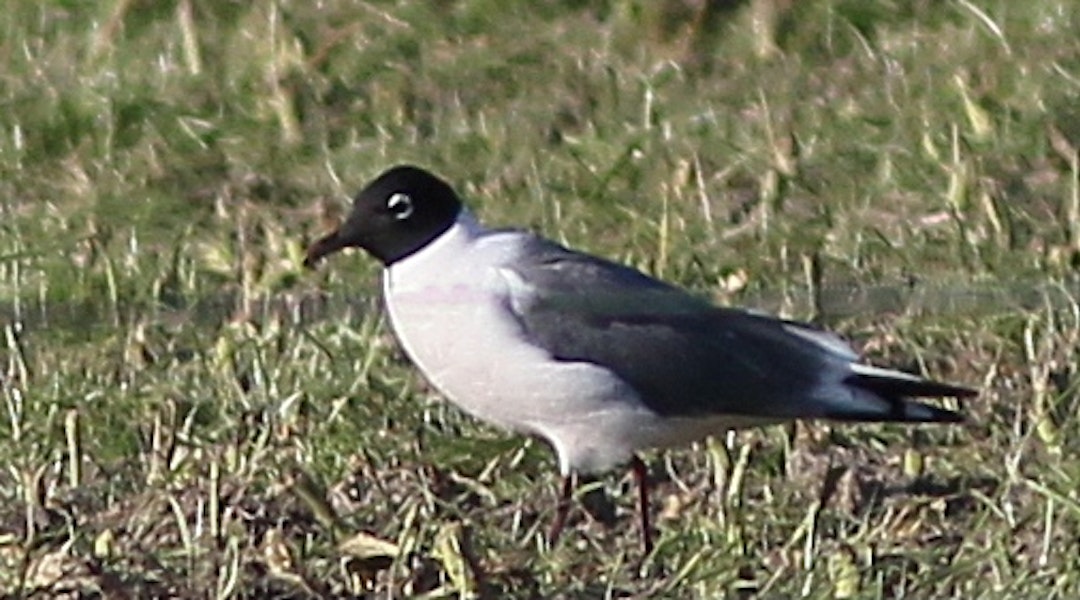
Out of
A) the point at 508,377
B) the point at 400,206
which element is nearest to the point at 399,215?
the point at 400,206

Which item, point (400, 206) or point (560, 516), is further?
point (400, 206)

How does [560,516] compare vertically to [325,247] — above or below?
above

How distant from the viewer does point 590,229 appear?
23.2ft

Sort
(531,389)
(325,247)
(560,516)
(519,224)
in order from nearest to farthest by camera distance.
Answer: (560,516) → (531,389) → (325,247) → (519,224)

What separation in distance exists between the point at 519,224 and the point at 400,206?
1424 mm

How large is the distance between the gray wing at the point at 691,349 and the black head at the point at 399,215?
0.30 metres

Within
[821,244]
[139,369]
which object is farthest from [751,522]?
[821,244]

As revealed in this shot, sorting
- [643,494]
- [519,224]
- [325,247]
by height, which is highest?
[643,494]

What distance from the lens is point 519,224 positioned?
284 inches

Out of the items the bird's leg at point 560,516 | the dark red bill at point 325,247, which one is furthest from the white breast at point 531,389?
the dark red bill at point 325,247

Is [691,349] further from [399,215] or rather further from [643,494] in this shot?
[399,215]

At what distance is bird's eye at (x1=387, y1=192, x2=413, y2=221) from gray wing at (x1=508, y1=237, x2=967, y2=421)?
0.35 metres

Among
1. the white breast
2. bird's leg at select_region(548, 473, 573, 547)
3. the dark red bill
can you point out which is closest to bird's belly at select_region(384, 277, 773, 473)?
the white breast

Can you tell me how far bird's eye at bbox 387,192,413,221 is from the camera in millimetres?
5770
